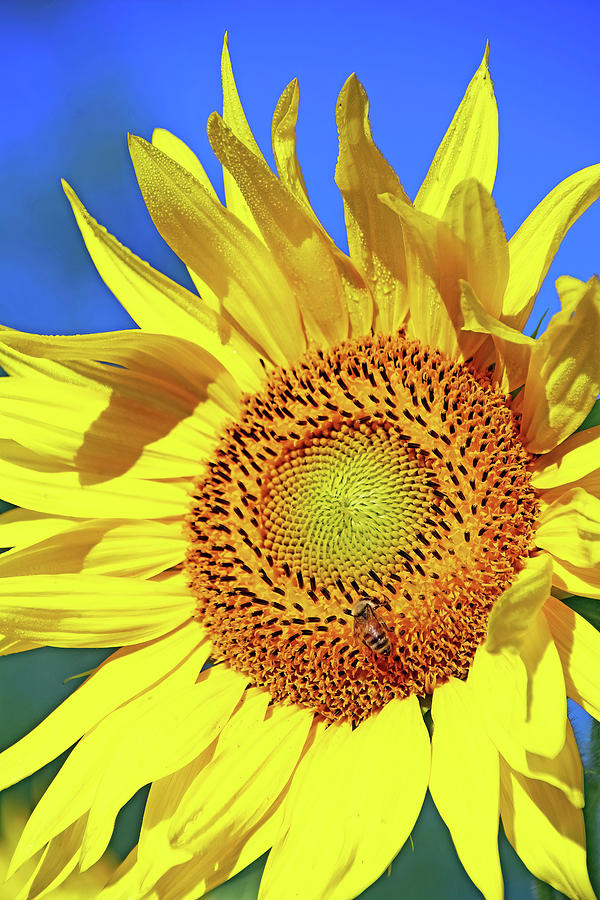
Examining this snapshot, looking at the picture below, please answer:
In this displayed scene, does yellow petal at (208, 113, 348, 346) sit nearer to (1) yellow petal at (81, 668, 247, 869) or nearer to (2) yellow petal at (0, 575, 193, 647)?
(2) yellow petal at (0, 575, 193, 647)

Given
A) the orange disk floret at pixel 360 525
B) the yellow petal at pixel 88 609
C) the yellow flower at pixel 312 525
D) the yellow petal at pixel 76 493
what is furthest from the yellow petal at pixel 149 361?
the yellow petal at pixel 88 609

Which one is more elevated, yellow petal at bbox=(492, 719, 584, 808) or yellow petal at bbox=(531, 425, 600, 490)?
yellow petal at bbox=(531, 425, 600, 490)

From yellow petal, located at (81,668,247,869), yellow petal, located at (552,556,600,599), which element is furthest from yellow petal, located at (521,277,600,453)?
yellow petal, located at (81,668,247,869)

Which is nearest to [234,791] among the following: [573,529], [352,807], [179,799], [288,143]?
[179,799]

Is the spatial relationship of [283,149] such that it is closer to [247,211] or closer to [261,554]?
[247,211]

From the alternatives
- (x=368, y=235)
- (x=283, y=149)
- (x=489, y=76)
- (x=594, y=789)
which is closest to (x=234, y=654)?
(x=594, y=789)

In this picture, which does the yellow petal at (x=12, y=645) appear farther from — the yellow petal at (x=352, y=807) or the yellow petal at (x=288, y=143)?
the yellow petal at (x=288, y=143)
